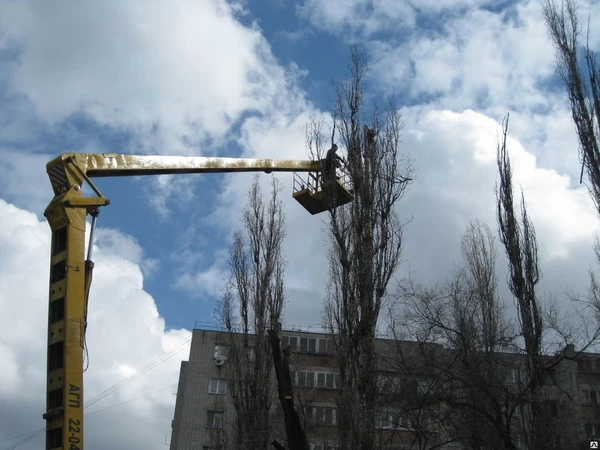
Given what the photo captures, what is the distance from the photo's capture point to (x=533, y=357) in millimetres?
15758

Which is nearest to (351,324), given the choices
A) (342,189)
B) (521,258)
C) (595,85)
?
(342,189)

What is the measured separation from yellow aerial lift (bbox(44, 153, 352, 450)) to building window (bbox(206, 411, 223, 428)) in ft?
70.4

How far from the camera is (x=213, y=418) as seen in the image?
29844 millimetres

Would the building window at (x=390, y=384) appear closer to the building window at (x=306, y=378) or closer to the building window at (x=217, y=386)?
the building window at (x=306, y=378)

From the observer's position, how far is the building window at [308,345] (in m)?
31.2

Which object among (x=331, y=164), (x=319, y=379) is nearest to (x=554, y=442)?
(x=331, y=164)

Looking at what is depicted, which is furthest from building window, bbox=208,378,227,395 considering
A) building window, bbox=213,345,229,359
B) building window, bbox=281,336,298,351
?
building window, bbox=281,336,298,351

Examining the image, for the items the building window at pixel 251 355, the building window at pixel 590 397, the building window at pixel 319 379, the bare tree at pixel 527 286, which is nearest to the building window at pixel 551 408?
the bare tree at pixel 527 286

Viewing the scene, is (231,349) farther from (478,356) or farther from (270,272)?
(478,356)

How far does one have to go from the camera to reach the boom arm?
708cm

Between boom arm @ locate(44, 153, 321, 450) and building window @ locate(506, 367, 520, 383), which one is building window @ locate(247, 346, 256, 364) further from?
boom arm @ locate(44, 153, 321, 450)

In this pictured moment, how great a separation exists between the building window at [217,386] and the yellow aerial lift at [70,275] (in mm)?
21905

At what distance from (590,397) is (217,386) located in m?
17.7

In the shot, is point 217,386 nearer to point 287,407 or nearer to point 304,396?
point 304,396
